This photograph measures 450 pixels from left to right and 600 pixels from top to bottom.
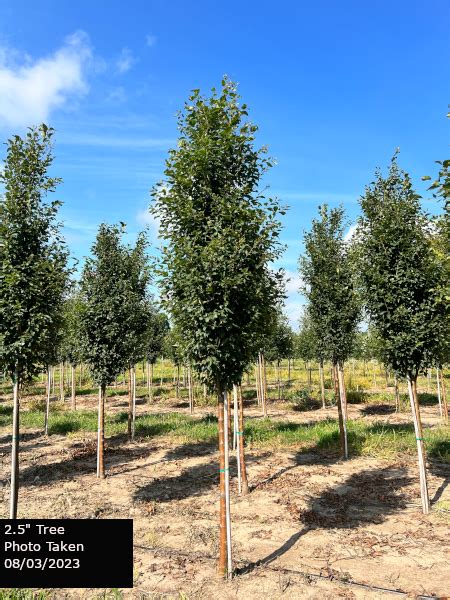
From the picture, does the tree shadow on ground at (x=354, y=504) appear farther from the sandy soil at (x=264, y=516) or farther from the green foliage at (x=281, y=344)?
the green foliage at (x=281, y=344)

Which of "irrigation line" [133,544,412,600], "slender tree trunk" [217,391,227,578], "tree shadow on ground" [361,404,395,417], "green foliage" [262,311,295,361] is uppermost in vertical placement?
"green foliage" [262,311,295,361]

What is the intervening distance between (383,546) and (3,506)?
8649 mm

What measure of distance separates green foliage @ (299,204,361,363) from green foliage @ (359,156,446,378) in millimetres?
3198

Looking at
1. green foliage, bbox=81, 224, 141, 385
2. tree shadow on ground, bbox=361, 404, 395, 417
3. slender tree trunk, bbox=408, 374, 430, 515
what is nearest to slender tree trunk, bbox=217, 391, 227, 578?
slender tree trunk, bbox=408, 374, 430, 515

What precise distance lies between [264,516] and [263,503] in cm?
88

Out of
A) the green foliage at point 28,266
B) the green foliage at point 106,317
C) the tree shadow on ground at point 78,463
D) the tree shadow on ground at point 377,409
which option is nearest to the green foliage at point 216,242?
the green foliage at point 28,266

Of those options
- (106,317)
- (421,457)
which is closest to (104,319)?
(106,317)

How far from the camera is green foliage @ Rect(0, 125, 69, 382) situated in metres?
8.38

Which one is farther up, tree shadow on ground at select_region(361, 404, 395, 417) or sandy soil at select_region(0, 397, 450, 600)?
tree shadow on ground at select_region(361, 404, 395, 417)

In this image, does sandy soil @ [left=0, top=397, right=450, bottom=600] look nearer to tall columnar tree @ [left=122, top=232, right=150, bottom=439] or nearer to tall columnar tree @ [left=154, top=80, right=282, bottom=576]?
tall columnar tree @ [left=154, top=80, right=282, bottom=576]

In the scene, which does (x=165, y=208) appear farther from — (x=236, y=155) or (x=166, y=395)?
(x=166, y=395)

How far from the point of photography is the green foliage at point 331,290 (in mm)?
13625

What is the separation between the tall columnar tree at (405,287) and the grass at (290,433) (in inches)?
204

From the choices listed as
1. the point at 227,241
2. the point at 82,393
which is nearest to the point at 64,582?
the point at 227,241
